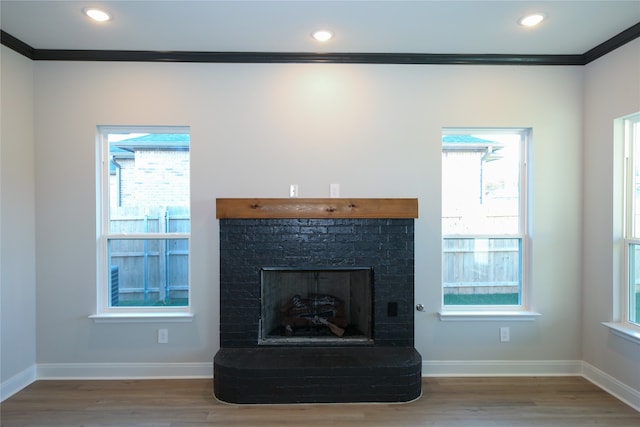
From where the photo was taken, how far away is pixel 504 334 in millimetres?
2992

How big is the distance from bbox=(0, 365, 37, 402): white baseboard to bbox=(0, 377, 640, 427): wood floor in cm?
5

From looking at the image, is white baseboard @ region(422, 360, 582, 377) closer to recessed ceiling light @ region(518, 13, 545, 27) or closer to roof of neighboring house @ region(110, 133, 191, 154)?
recessed ceiling light @ region(518, 13, 545, 27)

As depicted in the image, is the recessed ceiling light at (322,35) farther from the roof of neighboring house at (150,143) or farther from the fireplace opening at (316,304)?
the fireplace opening at (316,304)

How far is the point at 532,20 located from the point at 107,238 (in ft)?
11.5

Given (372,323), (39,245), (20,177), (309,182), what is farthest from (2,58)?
(372,323)

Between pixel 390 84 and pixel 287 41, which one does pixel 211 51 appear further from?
pixel 390 84

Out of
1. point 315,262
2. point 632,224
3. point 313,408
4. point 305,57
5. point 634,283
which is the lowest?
point 313,408

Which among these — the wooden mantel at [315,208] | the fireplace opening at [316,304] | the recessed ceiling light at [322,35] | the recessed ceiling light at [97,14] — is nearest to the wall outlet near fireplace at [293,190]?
the wooden mantel at [315,208]

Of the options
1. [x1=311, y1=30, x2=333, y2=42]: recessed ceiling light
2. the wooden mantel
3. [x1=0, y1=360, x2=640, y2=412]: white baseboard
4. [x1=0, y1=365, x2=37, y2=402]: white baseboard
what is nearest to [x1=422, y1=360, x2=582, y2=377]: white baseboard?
[x1=0, y1=360, x2=640, y2=412]: white baseboard

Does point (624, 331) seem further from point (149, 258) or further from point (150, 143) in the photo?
point (150, 143)

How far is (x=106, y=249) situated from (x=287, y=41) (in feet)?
7.18

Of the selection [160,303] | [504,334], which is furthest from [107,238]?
[504,334]

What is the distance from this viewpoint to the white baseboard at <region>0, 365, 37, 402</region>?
8.54 ft

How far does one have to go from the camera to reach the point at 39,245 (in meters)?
2.89
